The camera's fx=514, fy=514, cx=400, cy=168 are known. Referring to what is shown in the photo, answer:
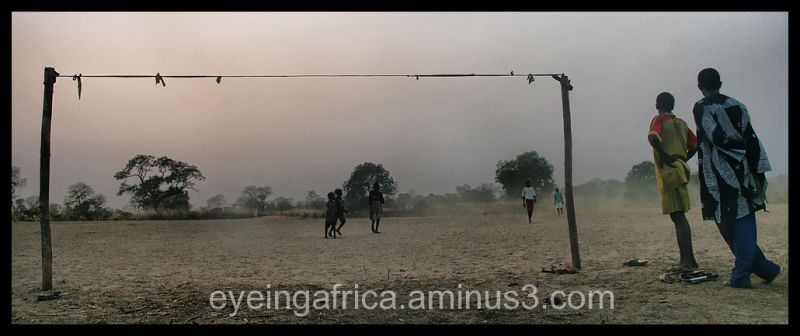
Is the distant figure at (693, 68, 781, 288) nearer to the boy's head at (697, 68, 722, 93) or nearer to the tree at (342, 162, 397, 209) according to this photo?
the boy's head at (697, 68, 722, 93)

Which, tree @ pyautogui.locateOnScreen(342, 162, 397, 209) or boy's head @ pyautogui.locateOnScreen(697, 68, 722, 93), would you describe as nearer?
boy's head @ pyautogui.locateOnScreen(697, 68, 722, 93)

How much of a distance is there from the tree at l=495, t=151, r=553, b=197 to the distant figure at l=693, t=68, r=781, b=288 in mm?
56959

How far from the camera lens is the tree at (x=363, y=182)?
2375cm

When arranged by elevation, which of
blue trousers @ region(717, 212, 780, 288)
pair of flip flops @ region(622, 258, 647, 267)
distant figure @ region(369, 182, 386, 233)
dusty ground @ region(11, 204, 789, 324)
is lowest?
dusty ground @ region(11, 204, 789, 324)

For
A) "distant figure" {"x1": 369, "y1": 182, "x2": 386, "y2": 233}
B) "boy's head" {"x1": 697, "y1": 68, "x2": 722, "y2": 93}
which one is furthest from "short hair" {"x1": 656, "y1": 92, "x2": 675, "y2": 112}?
"distant figure" {"x1": 369, "y1": 182, "x2": 386, "y2": 233}

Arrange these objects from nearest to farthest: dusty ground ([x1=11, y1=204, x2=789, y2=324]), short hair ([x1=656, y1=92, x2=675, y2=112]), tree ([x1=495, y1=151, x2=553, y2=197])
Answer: dusty ground ([x1=11, y1=204, x2=789, y2=324]) < short hair ([x1=656, y1=92, x2=675, y2=112]) < tree ([x1=495, y1=151, x2=553, y2=197])

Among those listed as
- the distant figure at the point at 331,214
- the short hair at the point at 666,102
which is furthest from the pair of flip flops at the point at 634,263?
the distant figure at the point at 331,214

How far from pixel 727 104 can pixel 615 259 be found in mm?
3581

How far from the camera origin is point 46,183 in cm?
706

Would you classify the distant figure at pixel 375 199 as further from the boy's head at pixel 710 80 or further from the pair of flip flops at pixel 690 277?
the boy's head at pixel 710 80

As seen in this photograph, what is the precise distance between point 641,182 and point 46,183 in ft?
164

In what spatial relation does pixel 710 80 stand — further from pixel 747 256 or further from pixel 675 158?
pixel 747 256

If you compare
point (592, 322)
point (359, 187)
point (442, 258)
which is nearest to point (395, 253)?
point (442, 258)

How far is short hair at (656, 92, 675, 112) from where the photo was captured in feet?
22.2
